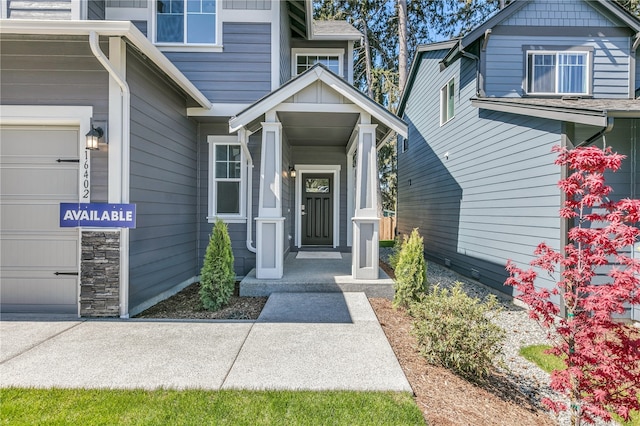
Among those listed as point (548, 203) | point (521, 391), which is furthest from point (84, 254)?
point (548, 203)

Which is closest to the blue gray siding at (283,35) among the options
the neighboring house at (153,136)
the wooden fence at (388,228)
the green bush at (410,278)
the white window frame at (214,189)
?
the neighboring house at (153,136)

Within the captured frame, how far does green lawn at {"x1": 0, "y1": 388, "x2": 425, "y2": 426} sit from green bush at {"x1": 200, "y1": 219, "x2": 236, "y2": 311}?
223 cm

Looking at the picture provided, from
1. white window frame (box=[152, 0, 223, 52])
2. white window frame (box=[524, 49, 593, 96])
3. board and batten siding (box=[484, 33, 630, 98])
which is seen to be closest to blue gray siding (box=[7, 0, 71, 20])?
white window frame (box=[152, 0, 223, 52])

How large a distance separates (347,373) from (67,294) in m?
3.67

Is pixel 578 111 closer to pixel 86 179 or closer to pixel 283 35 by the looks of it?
pixel 283 35

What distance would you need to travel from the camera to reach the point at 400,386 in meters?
2.74

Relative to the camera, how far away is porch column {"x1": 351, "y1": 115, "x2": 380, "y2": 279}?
18.2 feet

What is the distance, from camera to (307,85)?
210 inches

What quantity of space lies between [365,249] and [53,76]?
15.7 ft

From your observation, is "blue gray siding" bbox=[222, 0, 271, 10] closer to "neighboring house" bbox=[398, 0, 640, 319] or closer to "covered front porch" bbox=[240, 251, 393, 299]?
"neighboring house" bbox=[398, 0, 640, 319]

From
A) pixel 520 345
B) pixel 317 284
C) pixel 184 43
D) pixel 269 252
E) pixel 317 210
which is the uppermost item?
pixel 184 43

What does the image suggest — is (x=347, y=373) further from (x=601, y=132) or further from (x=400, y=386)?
(x=601, y=132)

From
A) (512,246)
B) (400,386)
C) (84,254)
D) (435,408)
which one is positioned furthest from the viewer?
(512,246)


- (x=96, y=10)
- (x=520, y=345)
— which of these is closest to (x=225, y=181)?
(x=96, y=10)
